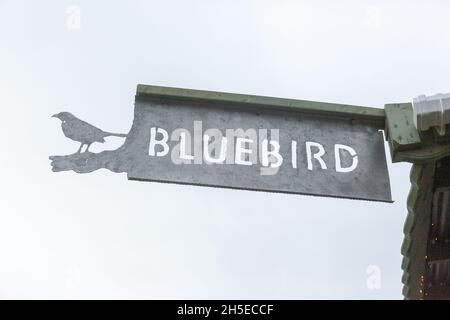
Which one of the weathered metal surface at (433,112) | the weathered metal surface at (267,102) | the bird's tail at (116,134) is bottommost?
the bird's tail at (116,134)

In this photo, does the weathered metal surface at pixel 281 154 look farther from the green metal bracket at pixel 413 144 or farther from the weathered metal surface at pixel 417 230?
the weathered metal surface at pixel 417 230

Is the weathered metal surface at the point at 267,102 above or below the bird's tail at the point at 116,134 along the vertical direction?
above

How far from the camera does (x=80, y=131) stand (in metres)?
6.65

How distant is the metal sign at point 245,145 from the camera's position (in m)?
6.43

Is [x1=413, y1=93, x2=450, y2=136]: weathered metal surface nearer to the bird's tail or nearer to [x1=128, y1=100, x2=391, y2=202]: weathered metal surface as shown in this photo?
[x1=128, y1=100, x2=391, y2=202]: weathered metal surface

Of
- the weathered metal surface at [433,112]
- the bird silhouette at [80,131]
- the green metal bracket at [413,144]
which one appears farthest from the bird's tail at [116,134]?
the weathered metal surface at [433,112]

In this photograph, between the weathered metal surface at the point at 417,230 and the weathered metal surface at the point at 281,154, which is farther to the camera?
the weathered metal surface at the point at 417,230

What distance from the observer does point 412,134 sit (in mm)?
6613

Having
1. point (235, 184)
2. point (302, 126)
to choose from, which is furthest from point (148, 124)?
point (302, 126)

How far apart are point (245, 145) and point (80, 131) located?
4.87 ft

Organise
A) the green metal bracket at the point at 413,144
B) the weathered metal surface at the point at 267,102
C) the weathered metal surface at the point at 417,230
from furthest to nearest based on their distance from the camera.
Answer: the weathered metal surface at the point at 417,230 < the weathered metal surface at the point at 267,102 < the green metal bracket at the point at 413,144

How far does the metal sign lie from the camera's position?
6426 mm
